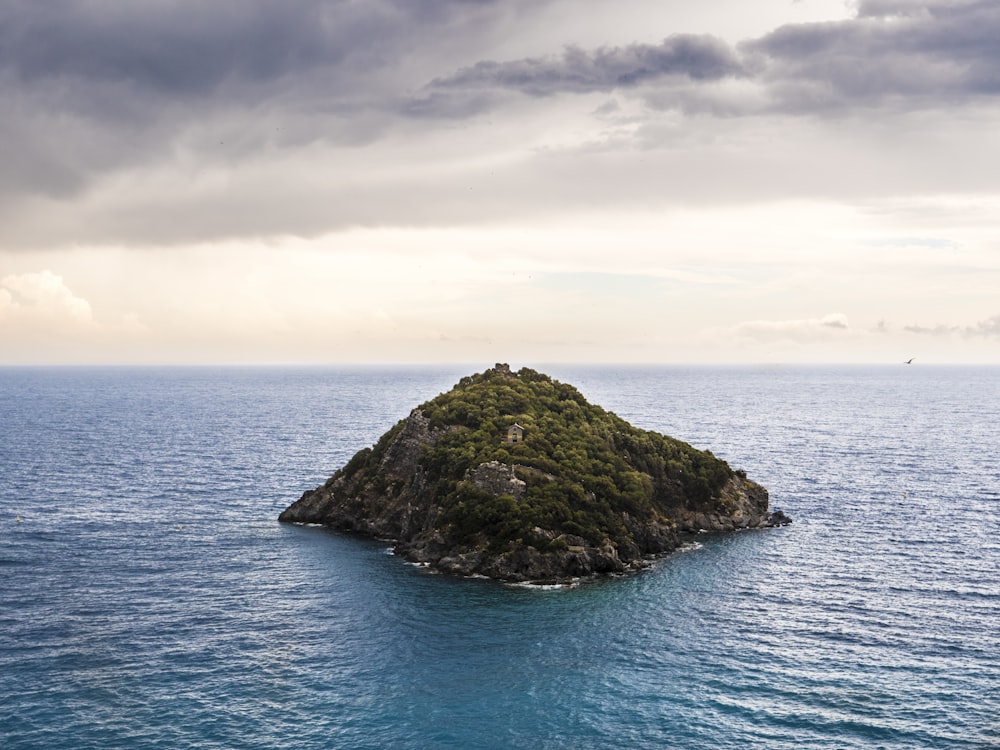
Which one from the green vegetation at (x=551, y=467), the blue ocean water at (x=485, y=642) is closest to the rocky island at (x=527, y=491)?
the green vegetation at (x=551, y=467)

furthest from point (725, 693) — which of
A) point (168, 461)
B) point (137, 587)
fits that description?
point (168, 461)

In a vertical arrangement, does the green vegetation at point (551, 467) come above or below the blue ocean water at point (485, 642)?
above

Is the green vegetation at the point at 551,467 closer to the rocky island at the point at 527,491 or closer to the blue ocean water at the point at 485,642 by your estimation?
the rocky island at the point at 527,491

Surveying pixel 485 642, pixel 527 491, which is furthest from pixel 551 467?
pixel 485 642

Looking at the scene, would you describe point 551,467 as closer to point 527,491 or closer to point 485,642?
point 527,491

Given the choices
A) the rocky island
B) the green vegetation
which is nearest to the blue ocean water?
the rocky island

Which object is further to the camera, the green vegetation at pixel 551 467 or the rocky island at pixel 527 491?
the green vegetation at pixel 551 467

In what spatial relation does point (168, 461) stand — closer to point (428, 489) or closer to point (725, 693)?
point (428, 489)
